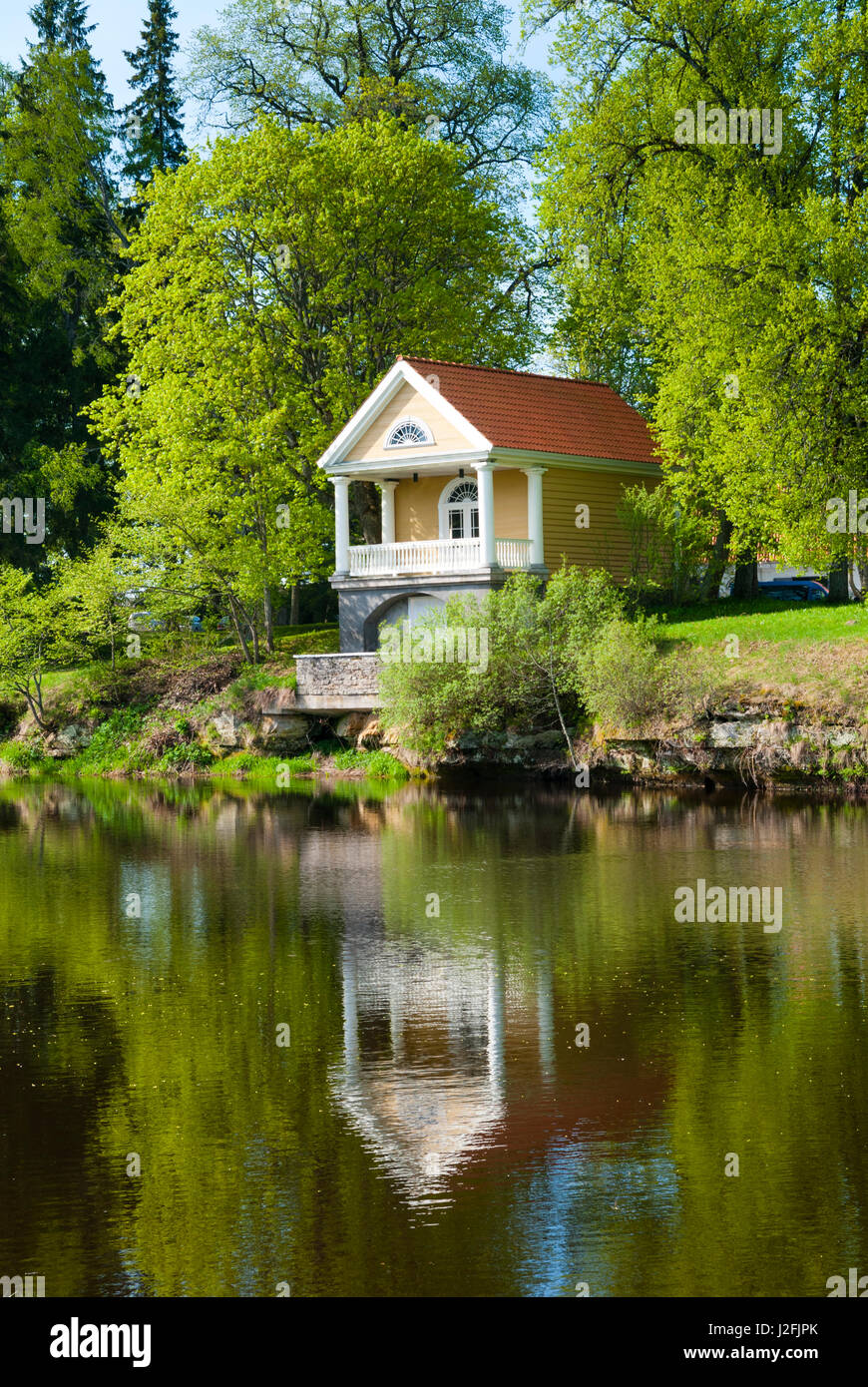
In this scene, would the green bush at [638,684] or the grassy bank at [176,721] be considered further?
the grassy bank at [176,721]

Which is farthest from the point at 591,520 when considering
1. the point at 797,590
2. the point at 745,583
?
the point at 797,590

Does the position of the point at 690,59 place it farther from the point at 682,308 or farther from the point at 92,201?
the point at 92,201

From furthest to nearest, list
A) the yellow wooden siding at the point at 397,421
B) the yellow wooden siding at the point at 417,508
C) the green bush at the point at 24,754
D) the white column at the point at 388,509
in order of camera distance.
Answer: the green bush at the point at 24,754
the white column at the point at 388,509
the yellow wooden siding at the point at 417,508
the yellow wooden siding at the point at 397,421

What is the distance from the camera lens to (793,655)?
105ft

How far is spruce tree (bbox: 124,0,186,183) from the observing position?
57062 mm

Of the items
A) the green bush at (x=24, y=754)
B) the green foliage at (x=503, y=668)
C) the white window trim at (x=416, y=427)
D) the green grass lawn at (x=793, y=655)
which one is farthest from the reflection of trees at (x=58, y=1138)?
the green bush at (x=24, y=754)

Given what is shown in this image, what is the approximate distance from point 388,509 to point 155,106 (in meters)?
23.9

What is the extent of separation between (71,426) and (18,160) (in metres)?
10.0

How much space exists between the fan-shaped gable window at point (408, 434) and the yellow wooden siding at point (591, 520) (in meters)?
3.41

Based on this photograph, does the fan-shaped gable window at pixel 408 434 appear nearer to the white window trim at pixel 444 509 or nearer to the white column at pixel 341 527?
the white column at pixel 341 527

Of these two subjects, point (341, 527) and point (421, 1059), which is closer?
point (421, 1059)

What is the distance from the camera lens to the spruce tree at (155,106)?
5706 cm

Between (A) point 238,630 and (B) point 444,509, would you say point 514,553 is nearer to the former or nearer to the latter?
(B) point 444,509
